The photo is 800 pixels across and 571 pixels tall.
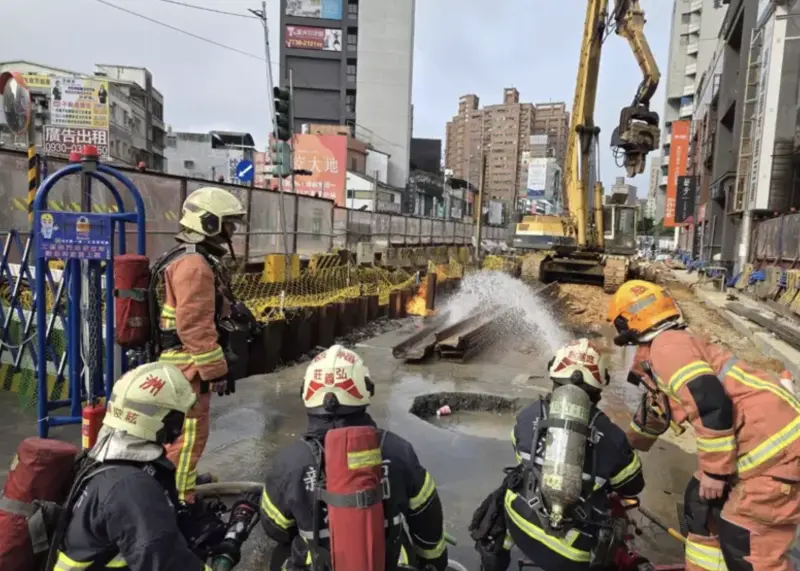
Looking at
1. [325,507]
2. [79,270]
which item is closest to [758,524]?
[325,507]

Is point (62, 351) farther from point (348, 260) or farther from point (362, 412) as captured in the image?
point (348, 260)

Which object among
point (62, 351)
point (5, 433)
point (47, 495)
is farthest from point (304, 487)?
point (62, 351)

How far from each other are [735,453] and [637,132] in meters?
13.8

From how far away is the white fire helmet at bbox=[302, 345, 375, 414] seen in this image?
2.24m

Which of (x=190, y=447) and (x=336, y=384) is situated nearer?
(x=336, y=384)

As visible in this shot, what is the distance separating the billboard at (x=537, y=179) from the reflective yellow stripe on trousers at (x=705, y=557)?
3058 inches

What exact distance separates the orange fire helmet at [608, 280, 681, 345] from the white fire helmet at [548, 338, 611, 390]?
23 cm

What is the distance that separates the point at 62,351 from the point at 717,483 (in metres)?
5.82

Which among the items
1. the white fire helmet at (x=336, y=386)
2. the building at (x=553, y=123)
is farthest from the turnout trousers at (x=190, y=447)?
the building at (x=553, y=123)

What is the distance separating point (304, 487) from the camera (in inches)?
84.2

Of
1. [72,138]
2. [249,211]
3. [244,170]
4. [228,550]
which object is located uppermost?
[72,138]

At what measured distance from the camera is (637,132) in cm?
1473

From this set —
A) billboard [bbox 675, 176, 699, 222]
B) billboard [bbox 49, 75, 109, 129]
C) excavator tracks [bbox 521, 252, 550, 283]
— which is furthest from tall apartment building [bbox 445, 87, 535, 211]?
excavator tracks [bbox 521, 252, 550, 283]

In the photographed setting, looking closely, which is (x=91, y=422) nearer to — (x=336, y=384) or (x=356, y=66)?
(x=336, y=384)
